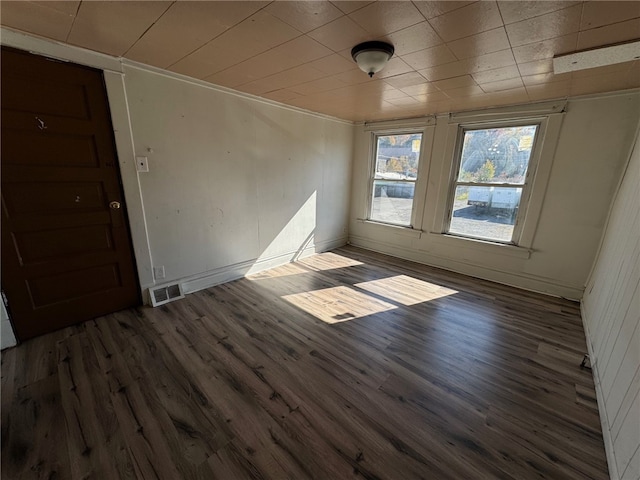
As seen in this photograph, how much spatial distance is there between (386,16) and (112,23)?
1.71 m

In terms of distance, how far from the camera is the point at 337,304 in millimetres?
2871

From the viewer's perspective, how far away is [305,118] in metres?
3.83

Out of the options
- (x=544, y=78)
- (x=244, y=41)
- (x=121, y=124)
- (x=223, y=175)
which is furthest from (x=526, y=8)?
(x=121, y=124)

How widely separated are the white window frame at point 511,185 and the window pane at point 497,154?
0.13 feet

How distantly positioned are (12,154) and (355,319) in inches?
119

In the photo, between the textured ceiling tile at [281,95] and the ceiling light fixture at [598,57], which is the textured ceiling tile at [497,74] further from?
the textured ceiling tile at [281,95]

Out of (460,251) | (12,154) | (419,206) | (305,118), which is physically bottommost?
(460,251)

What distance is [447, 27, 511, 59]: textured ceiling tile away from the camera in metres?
1.62

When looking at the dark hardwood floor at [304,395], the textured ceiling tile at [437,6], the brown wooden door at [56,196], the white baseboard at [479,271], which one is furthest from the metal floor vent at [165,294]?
the white baseboard at [479,271]

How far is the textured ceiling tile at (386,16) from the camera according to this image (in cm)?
139

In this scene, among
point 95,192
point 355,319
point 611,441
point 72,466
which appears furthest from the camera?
point 355,319

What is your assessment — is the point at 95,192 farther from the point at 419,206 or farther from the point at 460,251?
the point at 460,251

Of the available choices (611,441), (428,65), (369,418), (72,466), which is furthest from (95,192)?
(611,441)

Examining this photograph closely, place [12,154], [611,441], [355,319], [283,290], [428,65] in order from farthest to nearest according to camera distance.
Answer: [283,290]
[355,319]
[428,65]
[12,154]
[611,441]
